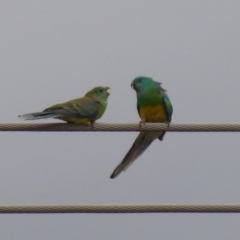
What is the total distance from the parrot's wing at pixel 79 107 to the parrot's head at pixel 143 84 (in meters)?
1.02

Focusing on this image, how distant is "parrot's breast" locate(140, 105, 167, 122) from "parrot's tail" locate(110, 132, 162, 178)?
10.5 inches

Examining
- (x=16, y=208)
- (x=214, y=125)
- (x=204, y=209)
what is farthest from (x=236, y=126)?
(x=16, y=208)

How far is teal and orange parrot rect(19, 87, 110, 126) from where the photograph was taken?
20.2ft

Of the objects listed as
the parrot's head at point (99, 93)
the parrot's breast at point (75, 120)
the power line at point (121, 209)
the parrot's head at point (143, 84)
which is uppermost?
the parrot's head at point (143, 84)

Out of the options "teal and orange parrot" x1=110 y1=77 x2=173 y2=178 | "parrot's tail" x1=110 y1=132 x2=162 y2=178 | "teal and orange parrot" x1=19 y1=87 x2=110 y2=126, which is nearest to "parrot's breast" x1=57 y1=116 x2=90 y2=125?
"teal and orange parrot" x1=19 y1=87 x2=110 y2=126

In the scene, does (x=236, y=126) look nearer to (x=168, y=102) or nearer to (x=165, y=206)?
(x=165, y=206)

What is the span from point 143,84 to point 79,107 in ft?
4.64

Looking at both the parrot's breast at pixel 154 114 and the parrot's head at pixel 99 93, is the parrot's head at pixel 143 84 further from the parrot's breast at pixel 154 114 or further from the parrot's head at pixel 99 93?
the parrot's head at pixel 99 93

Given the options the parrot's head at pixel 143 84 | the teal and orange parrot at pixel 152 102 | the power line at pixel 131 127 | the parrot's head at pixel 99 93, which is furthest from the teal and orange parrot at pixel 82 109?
the parrot's head at pixel 143 84

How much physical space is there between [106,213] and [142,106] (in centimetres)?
Answer: 228

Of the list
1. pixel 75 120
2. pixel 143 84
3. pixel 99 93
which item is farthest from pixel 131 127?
pixel 143 84

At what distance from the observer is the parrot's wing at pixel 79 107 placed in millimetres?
6323

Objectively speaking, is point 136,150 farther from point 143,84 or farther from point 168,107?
point 143,84

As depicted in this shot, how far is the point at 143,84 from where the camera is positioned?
793cm
